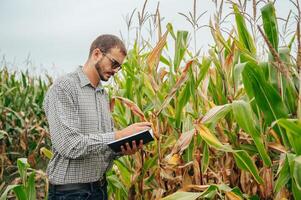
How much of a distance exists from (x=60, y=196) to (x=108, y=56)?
671 millimetres

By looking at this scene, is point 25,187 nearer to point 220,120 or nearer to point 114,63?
point 114,63

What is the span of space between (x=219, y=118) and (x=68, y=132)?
650 millimetres

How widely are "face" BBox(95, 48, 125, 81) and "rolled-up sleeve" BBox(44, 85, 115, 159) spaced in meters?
0.18

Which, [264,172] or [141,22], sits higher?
[141,22]

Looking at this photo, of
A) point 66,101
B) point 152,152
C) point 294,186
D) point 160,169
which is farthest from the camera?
point 152,152

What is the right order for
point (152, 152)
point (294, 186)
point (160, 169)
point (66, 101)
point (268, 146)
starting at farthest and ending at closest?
1. point (152, 152)
2. point (160, 169)
3. point (66, 101)
4. point (268, 146)
5. point (294, 186)

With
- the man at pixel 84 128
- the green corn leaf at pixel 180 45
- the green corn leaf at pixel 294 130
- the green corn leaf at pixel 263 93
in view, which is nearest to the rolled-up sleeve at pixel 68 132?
the man at pixel 84 128

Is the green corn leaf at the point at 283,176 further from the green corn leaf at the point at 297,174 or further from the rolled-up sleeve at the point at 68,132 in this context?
the rolled-up sleeve at the point at 68,132

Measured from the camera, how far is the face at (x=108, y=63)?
2.08 metres

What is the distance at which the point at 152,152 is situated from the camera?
229 centimetres

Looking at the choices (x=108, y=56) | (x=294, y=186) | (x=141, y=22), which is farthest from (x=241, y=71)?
(x=141, y=22)

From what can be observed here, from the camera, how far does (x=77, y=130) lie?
1976mm

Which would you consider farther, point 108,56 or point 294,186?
point 108,56

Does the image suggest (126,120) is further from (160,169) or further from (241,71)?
(241,71)
